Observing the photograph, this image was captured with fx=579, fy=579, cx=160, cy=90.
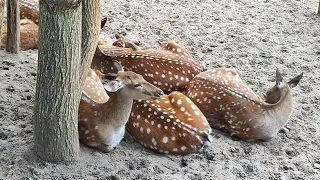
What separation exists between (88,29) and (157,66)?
1312 mm

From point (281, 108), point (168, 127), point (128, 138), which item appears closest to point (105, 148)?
point (128, 138)

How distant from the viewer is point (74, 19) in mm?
3463

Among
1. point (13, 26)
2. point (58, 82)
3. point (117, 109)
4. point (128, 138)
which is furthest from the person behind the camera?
point (13, 26)

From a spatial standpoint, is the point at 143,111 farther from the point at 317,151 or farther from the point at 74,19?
the point at 317,151

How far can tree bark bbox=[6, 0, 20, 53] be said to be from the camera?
5066mm

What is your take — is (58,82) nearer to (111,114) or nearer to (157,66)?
(111,114)

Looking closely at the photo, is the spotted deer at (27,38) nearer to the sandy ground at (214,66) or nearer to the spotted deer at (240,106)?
the sandy ground at (214,66)

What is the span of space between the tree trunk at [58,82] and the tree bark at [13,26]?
5.34ft

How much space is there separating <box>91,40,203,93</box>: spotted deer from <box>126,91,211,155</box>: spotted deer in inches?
23.4

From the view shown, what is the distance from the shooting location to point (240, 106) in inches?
174

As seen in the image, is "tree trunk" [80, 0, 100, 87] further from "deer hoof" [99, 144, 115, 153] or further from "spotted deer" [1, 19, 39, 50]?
"spotted deer" [1, 19, 39, 50]

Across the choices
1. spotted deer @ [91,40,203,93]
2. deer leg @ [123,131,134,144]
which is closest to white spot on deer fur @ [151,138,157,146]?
deer leg @ [123,131,134,144]

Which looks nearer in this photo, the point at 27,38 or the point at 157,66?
the point at 157,66

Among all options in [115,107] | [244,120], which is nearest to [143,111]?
[115,107]
